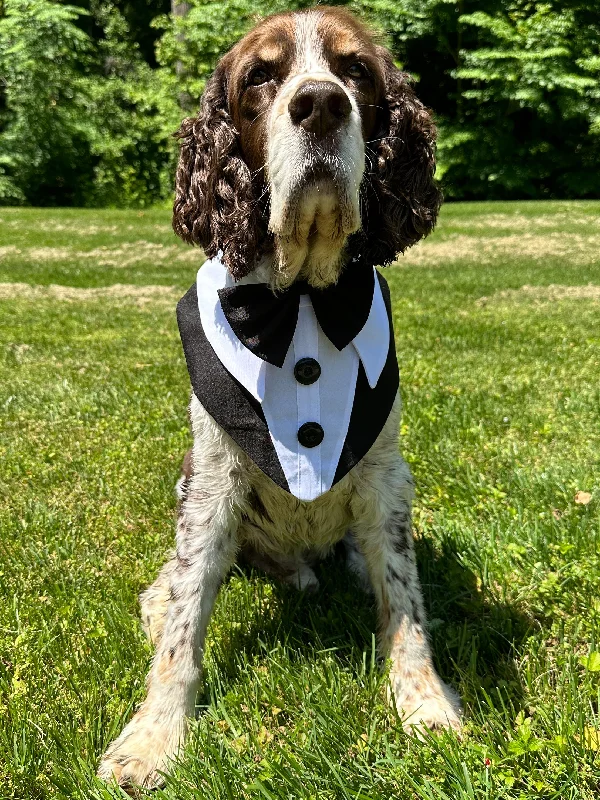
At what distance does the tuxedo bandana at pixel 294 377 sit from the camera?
7.87 feet

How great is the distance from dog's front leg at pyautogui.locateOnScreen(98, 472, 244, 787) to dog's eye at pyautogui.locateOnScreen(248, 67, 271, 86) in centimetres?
141

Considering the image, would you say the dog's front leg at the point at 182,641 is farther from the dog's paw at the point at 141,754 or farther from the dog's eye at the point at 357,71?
the dog's eye at the point at 357,71

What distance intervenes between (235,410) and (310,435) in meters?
0.28

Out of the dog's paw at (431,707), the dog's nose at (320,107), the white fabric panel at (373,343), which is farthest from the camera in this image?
the white fabric panel at (373,343)

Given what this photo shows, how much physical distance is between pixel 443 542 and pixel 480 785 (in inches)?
54.6

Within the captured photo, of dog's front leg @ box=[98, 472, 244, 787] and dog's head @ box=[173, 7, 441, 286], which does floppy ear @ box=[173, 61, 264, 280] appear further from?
dog's front leg @ box=[98, 472, 244, 787]

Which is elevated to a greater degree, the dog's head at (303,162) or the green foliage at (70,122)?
the dog's head at (303,162)

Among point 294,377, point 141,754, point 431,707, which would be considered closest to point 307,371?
point 294,377

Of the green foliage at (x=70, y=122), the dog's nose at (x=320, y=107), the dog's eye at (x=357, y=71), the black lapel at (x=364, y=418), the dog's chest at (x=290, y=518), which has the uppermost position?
the dog's eye at (x=357, y=71)

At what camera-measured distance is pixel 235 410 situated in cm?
243

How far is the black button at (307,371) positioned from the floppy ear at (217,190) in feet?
1.28

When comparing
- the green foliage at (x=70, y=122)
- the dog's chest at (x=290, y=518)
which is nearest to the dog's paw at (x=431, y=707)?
the dog's chest at (x=290, y=518)

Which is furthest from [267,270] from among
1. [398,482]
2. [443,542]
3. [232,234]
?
[443,542]

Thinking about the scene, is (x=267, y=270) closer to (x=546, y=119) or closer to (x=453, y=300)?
(x=453, y=300)
